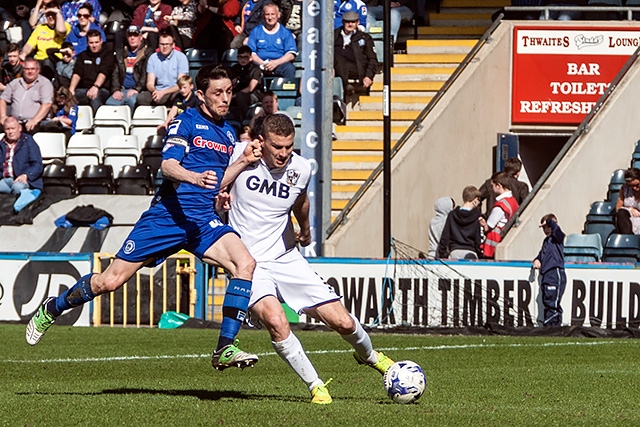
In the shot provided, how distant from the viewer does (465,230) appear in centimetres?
2053

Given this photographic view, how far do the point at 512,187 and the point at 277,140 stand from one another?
509 inches

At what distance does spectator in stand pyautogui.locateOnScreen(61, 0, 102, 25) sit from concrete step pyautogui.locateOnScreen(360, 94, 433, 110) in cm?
620

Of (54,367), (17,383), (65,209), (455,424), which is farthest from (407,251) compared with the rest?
(455,424)

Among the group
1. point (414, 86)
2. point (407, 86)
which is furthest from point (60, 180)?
point (414, 86)

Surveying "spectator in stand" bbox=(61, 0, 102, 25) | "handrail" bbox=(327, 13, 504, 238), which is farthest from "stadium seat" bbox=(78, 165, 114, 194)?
"spectator in stand" bbox=(61, 0, 102, 25)

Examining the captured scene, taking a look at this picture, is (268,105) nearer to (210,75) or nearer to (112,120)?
(112,120)

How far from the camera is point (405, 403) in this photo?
31.2 ft

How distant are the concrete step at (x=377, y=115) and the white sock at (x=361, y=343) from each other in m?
15.1

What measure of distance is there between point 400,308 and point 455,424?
36.4 ft

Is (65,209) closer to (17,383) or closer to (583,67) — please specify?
(583,67)

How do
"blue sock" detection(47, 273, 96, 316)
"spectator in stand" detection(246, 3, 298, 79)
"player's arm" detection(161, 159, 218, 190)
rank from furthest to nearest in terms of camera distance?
1. "spectator in stand" detection(246, 3, 298, 79)
2. "blue sock" detection(47, 273, 96, 316)
3. "player's arm" detection(161, 159, 218, 190)

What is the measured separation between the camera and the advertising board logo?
19.6 meters

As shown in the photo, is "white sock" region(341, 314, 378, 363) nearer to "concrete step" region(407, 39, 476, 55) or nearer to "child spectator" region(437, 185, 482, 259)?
"child spectator" region(437, 185, 482, 259)

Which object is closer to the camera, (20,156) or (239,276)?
(239,276)
